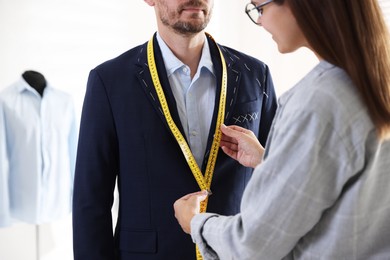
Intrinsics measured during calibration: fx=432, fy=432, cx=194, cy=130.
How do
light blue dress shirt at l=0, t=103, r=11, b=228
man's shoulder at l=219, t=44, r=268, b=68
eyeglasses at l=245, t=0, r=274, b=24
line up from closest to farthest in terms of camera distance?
eyeglasses at l=245, t=0, r=274, b=24 < man's shoulder at l=219, t=44, r=268, b=68 < light blue dress shirt at l=0, t=103, r=11, b=228

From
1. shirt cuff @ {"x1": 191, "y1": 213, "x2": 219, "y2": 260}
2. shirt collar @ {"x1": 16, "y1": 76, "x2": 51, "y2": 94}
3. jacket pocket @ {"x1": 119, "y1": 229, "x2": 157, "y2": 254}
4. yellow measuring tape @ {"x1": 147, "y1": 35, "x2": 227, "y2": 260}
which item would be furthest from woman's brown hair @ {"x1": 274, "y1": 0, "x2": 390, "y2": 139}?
shirt collar @ {"x1": 16, "y1": 76, "x2": 51, "y2": 94}

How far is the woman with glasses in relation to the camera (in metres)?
0.88

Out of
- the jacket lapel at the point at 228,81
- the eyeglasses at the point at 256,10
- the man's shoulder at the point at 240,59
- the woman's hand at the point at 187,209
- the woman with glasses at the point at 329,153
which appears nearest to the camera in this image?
the woman with glasses at the point at 329,153

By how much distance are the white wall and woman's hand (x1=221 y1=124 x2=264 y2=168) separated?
4.80 ft

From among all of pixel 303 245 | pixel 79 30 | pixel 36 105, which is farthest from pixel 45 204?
pixel 303 245

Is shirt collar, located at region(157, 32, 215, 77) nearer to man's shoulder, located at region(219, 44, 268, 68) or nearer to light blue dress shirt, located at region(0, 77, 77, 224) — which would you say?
man's shoulder, located at region(219, 44, 268, 68)

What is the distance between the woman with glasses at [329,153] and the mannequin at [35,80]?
6.14 feet

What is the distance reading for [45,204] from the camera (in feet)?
8.39

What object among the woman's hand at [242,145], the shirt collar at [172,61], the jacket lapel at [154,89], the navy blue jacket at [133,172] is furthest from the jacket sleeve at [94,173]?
the woman's hand at [242,145]

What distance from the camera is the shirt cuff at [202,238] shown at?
1094 millimetres

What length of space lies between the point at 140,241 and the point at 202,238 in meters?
0.52

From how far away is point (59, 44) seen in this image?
2605 mm

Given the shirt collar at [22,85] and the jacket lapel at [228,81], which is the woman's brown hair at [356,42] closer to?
the jacket lapel at [228,81]

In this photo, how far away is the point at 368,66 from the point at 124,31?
227 centimetres
